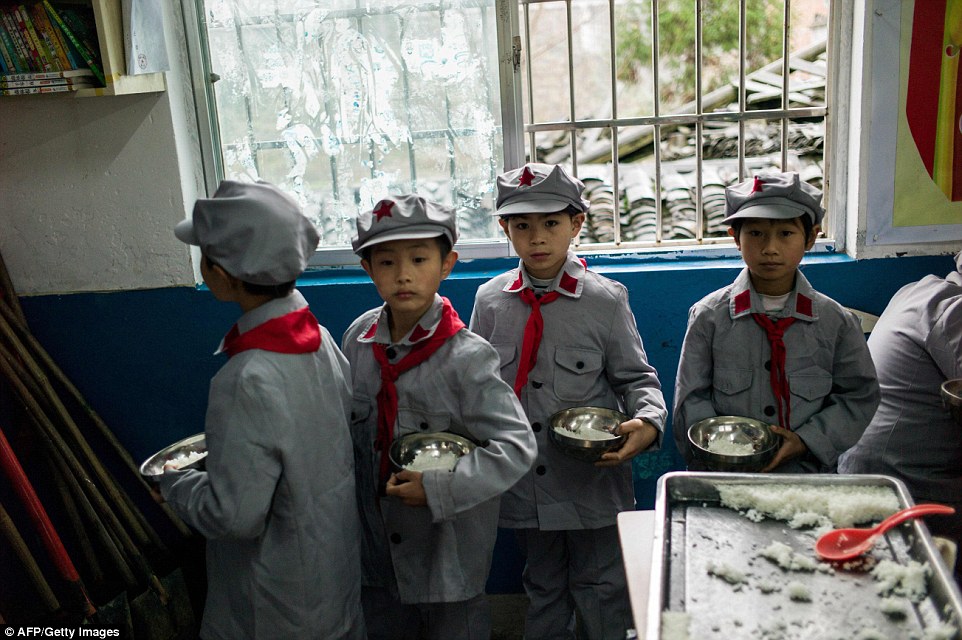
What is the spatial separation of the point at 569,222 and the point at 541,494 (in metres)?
0.88

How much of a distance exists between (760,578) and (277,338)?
1.21 metres

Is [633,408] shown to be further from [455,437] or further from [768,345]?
[455,437]

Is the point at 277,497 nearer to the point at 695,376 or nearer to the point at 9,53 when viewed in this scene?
the point at 695,376

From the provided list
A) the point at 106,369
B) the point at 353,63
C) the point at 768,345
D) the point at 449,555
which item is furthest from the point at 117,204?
the point at 768,345

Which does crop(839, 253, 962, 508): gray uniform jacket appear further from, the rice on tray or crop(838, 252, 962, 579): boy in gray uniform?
the rice on tray

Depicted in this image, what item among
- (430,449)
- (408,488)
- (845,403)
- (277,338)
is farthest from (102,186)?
(845,403)

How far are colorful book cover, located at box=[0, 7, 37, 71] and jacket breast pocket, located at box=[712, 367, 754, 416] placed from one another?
2611 millimetres

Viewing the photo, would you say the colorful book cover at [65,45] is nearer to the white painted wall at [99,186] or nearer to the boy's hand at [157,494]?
the white painted wall at [99,186]

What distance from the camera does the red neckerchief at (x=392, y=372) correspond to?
7.43 feet

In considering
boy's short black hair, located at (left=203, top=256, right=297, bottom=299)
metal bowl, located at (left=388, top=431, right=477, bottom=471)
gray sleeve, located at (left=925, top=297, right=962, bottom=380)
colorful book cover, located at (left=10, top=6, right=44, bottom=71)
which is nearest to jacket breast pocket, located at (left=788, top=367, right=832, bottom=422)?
gray sleeve, located at (left=925, top=297, right=962, bottom=380)

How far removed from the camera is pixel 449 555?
2238 mm

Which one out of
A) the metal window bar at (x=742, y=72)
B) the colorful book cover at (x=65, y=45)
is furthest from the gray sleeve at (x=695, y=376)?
the colorful book cover at (x=65, y=45)

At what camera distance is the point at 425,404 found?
89.7 inches

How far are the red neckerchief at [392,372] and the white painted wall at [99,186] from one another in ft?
4.53
